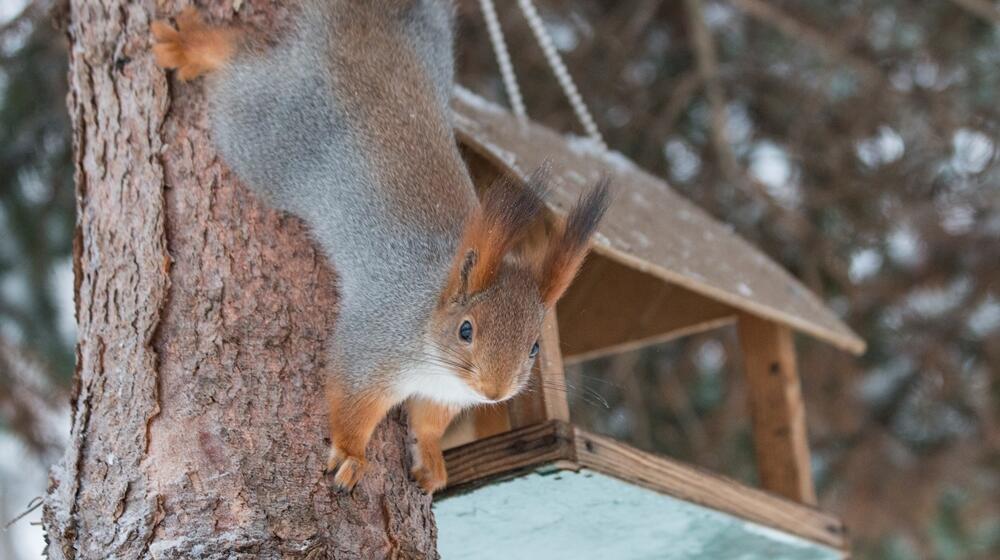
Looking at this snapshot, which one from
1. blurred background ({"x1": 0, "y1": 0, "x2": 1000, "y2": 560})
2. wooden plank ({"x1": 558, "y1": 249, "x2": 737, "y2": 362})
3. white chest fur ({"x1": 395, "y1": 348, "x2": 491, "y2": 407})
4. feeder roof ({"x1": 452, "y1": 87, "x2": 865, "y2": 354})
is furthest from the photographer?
blurred background ({"x1": 0, "y1": 0, "x2": 1000, "y2": 560})

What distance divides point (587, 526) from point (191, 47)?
861 millimetres

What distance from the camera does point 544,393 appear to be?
1701 mm

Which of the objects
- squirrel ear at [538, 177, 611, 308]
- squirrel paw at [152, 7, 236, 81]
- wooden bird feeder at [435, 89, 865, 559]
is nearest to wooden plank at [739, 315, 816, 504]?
wooden bird feeder at [435, 89, 865, 559]

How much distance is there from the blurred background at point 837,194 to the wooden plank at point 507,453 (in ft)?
5.03

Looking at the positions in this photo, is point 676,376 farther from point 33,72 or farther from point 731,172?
point 33,72

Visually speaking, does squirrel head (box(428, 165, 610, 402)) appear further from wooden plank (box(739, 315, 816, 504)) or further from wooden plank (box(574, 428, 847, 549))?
wooden plank (box(739, 315, 816, 504))

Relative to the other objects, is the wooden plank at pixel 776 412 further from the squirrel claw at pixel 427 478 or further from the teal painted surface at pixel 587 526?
the squirrel claw at pixel 427 478

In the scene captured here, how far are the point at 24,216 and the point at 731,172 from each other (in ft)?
5.47

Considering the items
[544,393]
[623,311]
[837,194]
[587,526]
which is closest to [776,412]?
[623,311]

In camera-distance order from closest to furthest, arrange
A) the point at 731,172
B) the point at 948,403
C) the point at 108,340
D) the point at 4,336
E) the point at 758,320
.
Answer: the point at 108,340, the point at 758,320, the point at 4,336, the point at 731,172, the point at 948,403

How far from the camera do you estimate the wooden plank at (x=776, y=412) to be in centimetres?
230

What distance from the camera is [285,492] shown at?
1489mm

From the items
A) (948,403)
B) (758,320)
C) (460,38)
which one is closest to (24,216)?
(460,38)

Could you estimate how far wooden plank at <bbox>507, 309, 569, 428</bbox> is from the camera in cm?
170
